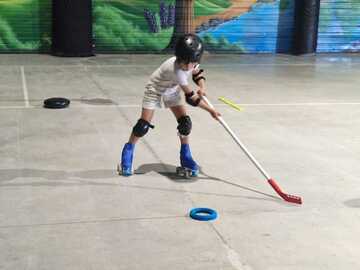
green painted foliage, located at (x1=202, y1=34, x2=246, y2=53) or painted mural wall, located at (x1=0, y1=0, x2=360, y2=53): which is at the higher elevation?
painted mural wall, located at (x1=0, y1=0, x2=360, y2=53)

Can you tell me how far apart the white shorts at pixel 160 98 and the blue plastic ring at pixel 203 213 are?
1.22 metres

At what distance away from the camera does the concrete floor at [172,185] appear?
4.01 metres

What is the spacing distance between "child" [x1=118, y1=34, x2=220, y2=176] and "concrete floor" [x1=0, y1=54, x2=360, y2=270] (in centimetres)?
27

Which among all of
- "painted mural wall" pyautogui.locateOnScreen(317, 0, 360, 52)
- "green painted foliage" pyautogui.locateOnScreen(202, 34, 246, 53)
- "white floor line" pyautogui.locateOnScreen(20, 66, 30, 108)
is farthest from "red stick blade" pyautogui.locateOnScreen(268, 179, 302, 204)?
"painted mural wall" pyautogui.locateOnScreen(317, 0, 360, 52)

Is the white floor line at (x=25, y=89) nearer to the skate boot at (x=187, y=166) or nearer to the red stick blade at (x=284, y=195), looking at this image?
the skate boot at (x=187, y=166)

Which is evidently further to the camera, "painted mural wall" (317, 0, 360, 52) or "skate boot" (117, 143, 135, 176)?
"painted mural wall" (317, 0, 360, 52)

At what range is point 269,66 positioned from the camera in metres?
12.9

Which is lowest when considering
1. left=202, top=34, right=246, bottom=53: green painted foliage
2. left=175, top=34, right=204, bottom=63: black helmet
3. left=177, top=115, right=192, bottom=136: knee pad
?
left=202, top=34, right=246, bottom=53: green painted foliage

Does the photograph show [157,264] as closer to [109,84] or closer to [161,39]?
[109,84]

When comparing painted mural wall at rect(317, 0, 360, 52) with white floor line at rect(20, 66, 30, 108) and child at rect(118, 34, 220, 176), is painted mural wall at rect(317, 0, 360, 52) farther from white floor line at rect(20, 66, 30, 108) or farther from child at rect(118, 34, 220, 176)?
child at rect(118, 34, 220, 176)

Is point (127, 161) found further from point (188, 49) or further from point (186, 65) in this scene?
point (188, 49)

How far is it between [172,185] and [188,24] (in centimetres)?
968

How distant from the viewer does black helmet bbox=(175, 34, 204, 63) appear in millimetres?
4926

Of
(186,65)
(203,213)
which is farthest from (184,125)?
(203,213)
